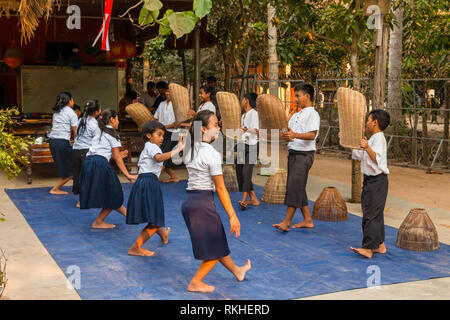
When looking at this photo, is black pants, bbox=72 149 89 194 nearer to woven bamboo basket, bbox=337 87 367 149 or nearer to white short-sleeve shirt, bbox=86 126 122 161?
white short-sleeve shirt, bbox=86 126 122 161

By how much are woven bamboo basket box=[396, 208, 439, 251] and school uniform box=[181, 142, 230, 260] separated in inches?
88.2

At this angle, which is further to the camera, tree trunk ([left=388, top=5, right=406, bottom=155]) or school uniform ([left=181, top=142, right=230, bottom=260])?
tree trunk ([left=388, top=5, right=406, bottom=155])

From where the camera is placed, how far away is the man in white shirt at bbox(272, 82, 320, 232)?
20.2 feet

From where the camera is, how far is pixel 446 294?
450cm

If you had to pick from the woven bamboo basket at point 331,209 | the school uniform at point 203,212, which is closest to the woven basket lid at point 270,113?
the woven bamboo basket at point 331,209

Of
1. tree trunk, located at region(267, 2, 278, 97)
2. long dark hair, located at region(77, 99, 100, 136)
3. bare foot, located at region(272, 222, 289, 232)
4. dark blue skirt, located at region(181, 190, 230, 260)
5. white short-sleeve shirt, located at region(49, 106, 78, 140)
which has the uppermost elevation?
tree trunk, located at region(267, 2, 278, 97)

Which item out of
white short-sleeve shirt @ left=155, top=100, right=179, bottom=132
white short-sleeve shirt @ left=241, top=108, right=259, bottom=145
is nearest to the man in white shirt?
white short-sleeve shirt @ left=241, top=108, right=259, bottom=145

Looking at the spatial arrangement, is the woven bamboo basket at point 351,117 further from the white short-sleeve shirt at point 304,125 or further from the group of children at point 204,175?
the white short-sleeve shirt at point 304,125

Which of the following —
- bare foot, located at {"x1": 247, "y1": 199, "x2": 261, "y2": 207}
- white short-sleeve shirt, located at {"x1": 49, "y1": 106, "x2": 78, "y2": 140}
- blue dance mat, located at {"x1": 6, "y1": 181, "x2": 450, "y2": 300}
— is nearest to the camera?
blue dance mat, located at {"x1": 6, "y1": 181, "x2": 450, "y2": 300}

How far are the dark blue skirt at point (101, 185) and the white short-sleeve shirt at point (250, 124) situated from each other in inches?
72.0

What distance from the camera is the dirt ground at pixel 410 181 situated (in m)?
8.70

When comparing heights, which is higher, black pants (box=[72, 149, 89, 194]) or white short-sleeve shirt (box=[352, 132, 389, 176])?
white short-sleeve shirt (box=[352, 132, 389, 176])

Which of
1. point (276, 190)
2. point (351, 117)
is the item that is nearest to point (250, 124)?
point (276, 190)

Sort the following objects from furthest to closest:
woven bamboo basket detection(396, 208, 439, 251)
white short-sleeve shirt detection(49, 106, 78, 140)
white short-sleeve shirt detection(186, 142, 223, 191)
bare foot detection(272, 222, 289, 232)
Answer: white short-sleeve shirt detection(49, 106, 78, 140)
bare foot detection(272, 222, 289, 232)
woven bamboo basket detection(396, 208, 439, 251)
white short-sleeve shirt detection(186, 142, 223, 191)
